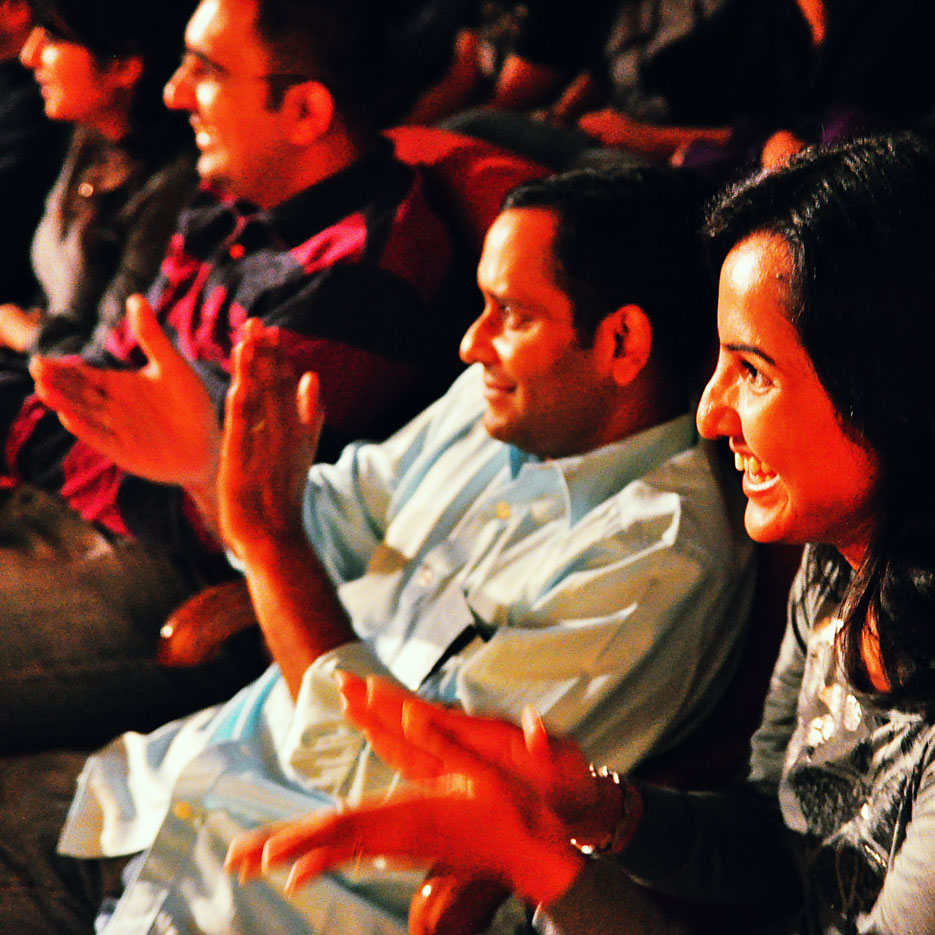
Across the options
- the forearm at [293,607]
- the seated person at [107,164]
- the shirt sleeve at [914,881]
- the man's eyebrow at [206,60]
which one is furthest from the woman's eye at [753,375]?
the seated person at [107,164]

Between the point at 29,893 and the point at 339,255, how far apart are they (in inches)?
39.4

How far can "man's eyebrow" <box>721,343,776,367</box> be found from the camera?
0.87 meters

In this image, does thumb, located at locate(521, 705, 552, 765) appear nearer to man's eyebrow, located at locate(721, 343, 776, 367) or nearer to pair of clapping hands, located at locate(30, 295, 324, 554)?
man's eyebrow, located at locate(721, 343, 776, 367)

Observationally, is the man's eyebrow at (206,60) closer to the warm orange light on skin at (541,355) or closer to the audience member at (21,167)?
the warm orange light on skin at (541,355)

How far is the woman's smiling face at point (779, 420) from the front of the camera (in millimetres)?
853

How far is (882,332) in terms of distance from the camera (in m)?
0.80

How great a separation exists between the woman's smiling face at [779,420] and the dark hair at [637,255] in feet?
1.22

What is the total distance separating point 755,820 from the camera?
1054 mm

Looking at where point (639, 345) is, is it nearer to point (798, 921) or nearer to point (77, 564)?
point (798, 921)

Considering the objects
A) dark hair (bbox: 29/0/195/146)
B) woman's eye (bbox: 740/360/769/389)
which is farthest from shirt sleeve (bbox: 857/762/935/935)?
dark hair (bbox: 29/0/195/146)

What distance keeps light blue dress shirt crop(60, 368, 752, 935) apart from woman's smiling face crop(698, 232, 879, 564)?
29cm

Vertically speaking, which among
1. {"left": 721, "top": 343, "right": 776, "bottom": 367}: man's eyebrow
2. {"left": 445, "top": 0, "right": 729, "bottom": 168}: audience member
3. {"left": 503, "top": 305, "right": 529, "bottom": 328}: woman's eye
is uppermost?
{"left": 721, "top": 343, "right": 776, "bottom": 367}: man's eyebrow

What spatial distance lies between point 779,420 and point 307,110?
3.92 feet

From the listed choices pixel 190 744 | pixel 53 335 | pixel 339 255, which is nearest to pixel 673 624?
pixel 190 744
